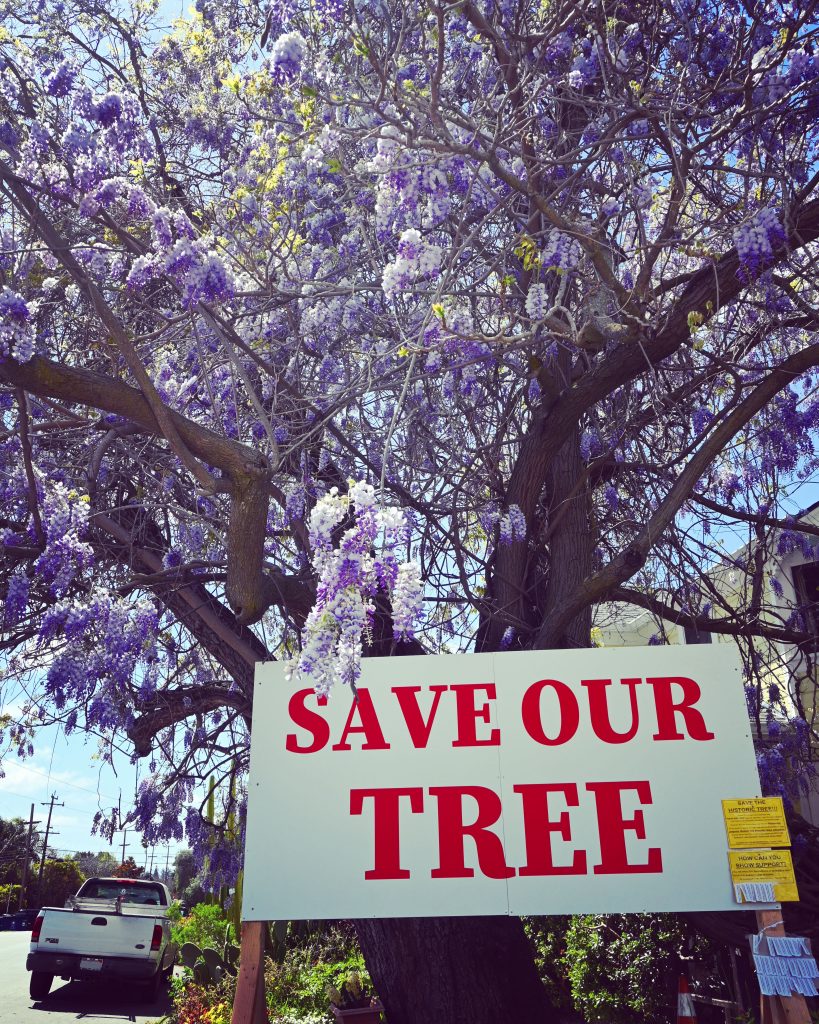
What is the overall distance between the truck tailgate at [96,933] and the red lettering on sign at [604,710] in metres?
6.93

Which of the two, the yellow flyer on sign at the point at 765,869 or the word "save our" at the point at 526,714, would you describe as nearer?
the yellow flyer on sign at the point at 765,869

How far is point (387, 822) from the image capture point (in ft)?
13.1

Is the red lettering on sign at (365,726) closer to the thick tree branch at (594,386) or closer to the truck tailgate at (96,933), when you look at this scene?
the thick tree branch at (594,386)

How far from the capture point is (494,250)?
19.6 feet

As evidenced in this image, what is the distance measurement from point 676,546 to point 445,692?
2423mm

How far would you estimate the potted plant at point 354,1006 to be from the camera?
4.89 meters

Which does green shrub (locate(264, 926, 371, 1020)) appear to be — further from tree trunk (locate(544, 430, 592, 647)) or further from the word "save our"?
tree trunk (locate(544, 430, 592, 647))

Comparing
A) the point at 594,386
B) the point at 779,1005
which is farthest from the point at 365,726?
the point at 594,386

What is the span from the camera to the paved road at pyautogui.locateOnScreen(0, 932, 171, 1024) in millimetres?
8070

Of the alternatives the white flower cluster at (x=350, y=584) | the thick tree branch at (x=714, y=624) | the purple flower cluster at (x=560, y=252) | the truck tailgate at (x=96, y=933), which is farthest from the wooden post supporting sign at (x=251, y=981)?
the truck tailgate at (x=96, y=933)

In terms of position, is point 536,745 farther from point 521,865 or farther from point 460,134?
point 460,134

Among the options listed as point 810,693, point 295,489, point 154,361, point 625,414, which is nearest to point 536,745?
point 295,489

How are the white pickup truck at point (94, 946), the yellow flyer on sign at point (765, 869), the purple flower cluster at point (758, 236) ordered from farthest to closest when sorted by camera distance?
the white pickup truck at point (94, 946)
the purple flower cluster at point (758, 236)
the yellow flyer on sign at point (765, 869)

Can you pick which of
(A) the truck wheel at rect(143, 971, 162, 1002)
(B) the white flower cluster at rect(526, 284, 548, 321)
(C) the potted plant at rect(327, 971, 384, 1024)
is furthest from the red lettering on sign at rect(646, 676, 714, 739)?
(A) the truck wheel at rect(143, 971, 162, 1002)
